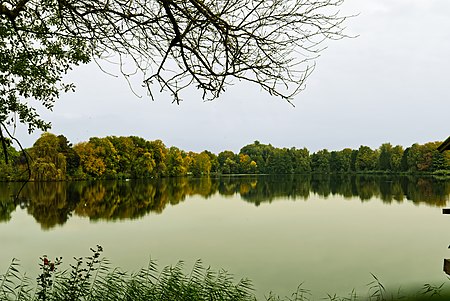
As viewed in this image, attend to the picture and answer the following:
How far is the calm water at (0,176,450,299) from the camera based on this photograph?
8.23 m

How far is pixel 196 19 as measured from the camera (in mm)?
2135

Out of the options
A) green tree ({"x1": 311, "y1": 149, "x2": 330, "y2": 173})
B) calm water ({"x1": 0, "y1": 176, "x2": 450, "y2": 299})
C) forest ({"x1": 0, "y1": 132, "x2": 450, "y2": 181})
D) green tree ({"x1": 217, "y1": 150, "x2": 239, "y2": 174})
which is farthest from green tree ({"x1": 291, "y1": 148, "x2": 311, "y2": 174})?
calm water ({"x1": 0, "y1": 176, "x2": 450, "y2": 299})

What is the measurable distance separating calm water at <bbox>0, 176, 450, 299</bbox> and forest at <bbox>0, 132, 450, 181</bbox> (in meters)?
3.98

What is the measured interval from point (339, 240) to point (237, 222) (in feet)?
14.2

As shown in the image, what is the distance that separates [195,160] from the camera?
62.4 m

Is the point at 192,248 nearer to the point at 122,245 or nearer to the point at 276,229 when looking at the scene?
the point at 122,245

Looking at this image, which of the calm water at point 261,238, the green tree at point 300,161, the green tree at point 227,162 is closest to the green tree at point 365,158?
the green tree at point 300,161

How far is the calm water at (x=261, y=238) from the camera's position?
8.23 metres

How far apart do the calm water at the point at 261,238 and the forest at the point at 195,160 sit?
13.1 ft

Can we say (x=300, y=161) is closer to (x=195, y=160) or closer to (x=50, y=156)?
(x=195, y=160)

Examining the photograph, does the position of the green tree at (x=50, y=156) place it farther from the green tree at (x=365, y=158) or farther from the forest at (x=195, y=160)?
the green tree at (x=365, y=158)

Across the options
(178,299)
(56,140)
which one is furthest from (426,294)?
(56,140)

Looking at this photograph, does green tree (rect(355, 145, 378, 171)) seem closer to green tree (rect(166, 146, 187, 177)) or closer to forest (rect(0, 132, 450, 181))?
forest (rect(0, 132, 450, 181))

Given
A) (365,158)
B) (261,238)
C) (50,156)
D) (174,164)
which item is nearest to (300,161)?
(365,158)
